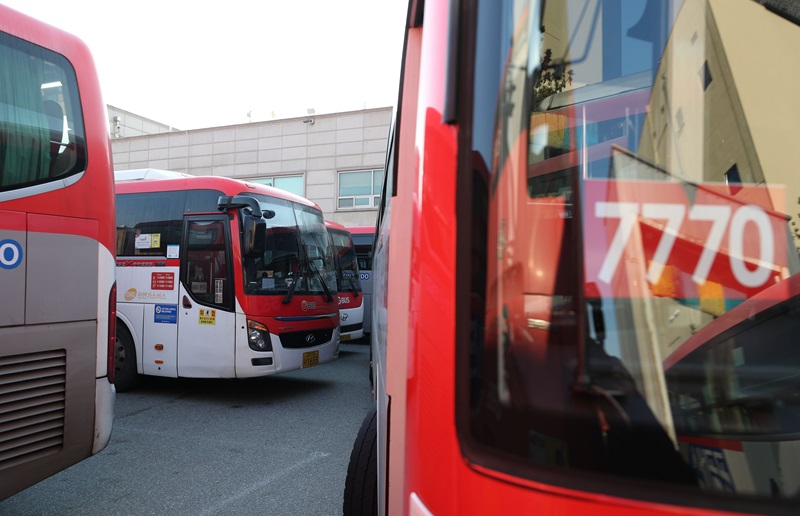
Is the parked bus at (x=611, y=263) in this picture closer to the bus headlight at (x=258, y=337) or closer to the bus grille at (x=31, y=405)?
the bus grille at (x=31, y=405)

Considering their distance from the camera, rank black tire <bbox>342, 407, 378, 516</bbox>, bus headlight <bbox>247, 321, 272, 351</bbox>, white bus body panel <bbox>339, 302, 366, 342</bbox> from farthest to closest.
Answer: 1. white bus body panel <bbox>339, 302, 366, 342</bbox>
2. bus headlight <bbox>247, 321, 272, 351</bbox>
3. black tire <bbox>342, 407, 378, 516</bbox>

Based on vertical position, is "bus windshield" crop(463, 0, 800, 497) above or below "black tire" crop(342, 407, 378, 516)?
above

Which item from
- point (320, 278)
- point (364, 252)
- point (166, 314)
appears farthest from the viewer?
point (364, 252)

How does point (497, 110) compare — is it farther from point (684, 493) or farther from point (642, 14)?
point (684, 493)

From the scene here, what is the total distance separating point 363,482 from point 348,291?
9.23 meters

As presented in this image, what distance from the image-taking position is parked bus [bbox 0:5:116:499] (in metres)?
2.85

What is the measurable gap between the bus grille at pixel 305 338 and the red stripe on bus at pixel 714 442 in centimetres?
632

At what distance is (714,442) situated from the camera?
3.51 feet

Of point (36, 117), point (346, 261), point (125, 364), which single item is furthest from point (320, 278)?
point (36, 117)

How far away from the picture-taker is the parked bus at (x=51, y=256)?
2.85 m

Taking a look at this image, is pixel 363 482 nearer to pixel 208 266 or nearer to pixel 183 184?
pixel 208 266

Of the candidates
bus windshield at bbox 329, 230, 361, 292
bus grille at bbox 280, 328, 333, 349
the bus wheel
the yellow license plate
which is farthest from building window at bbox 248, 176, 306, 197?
the yellow license plate

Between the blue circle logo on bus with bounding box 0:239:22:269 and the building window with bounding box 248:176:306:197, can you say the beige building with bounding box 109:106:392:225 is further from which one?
the blue circle logo on bus with bounding box 0:239:22:269

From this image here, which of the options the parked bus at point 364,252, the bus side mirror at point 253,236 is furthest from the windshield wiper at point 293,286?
the parked bus at point 364,252
